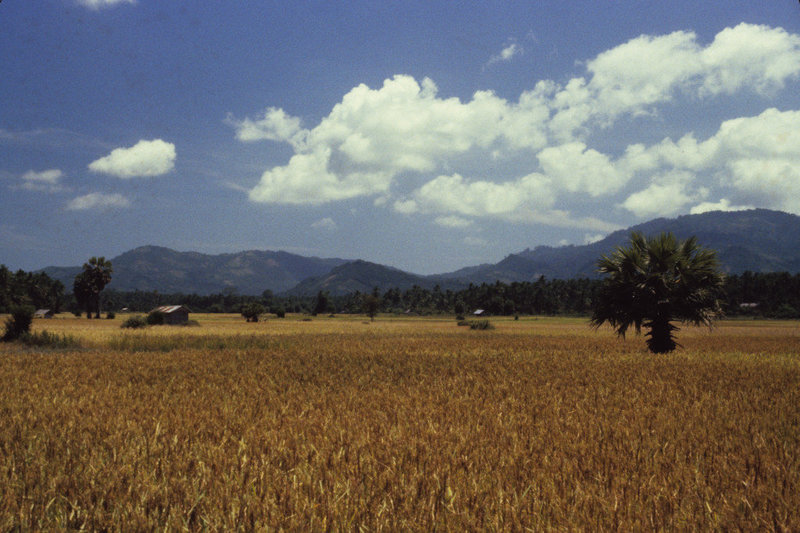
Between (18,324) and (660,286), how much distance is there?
4167 cm

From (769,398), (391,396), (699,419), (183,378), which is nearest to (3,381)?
(183,378)

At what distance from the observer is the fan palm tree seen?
68.8 ft

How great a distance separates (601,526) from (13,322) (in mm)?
41610

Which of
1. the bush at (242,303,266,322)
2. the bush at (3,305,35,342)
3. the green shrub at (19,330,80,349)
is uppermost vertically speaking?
the bush at (3,305,35,342)

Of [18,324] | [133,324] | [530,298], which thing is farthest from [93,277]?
[530,298]

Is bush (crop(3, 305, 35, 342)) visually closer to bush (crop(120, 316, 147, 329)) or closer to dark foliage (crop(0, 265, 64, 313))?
bush (crop(120, 316, 147, 329))

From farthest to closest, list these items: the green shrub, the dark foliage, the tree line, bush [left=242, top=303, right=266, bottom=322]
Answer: the tree line
the dark foliage
bush [left=242, top=303, right=266, bottom=322]
the green shrub

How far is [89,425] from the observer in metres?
6.90

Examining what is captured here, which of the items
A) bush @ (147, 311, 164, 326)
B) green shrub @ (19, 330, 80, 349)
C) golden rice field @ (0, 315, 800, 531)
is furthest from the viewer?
bush @ (147, 311, 164, 326)

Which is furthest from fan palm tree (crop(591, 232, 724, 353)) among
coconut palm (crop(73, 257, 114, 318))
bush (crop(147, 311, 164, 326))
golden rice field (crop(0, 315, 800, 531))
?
coconut palm (crop(73, 257, 114, 318))

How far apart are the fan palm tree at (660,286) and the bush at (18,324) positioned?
3826 cm

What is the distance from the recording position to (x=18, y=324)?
32469 millimetres

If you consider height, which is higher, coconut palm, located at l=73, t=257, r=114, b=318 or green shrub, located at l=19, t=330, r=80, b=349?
coconut palm, located at l=73, t=257, r=114, b=318

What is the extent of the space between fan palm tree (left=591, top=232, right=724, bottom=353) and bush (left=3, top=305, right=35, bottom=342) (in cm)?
3826
